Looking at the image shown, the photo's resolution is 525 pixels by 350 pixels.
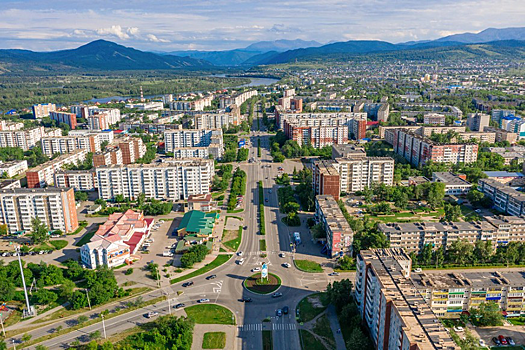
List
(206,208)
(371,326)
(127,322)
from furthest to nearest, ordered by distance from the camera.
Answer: (206,208)
(127,322)
(371,326)

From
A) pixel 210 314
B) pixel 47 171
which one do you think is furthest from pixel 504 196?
pixel 47 171

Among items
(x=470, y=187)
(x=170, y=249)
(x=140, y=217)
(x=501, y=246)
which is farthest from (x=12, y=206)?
(x=470, y=187)

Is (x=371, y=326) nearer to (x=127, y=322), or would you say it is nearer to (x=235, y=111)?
(x=127, y=322)

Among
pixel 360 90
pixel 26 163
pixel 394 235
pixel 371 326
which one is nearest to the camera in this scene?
pixel 371 326

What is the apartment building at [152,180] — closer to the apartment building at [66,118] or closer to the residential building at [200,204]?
the residential building at [200,204]

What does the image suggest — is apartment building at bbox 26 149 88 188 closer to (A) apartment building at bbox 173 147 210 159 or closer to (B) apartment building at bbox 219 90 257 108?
(A) apartment building at bbox 173 147 210 159
